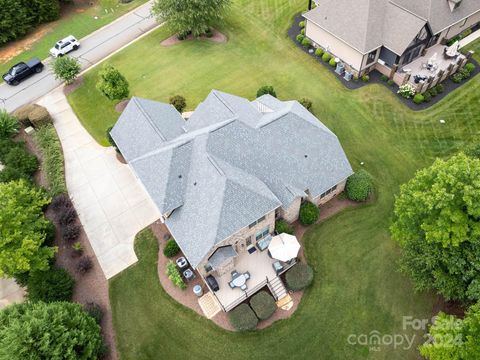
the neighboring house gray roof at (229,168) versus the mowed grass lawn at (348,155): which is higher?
the neighboring house gray roof at (229,168)

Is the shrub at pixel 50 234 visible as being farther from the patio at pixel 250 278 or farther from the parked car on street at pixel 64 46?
the parked car on street at pixel 64 46

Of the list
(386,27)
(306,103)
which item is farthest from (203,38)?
(386,27)

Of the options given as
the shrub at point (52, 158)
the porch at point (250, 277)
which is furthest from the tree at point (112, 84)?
the porch at point (250, 277)

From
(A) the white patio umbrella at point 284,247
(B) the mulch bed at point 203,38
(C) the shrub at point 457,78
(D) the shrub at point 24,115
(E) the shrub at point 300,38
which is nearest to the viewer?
(A) the white patio umbrella at point 284,247

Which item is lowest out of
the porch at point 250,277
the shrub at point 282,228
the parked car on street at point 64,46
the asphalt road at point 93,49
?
the porch at point 250,277

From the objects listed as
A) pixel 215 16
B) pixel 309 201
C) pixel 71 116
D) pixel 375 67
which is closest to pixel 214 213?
pixel 309 201

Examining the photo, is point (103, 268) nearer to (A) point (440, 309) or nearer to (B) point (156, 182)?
(B) point (156, 182)
